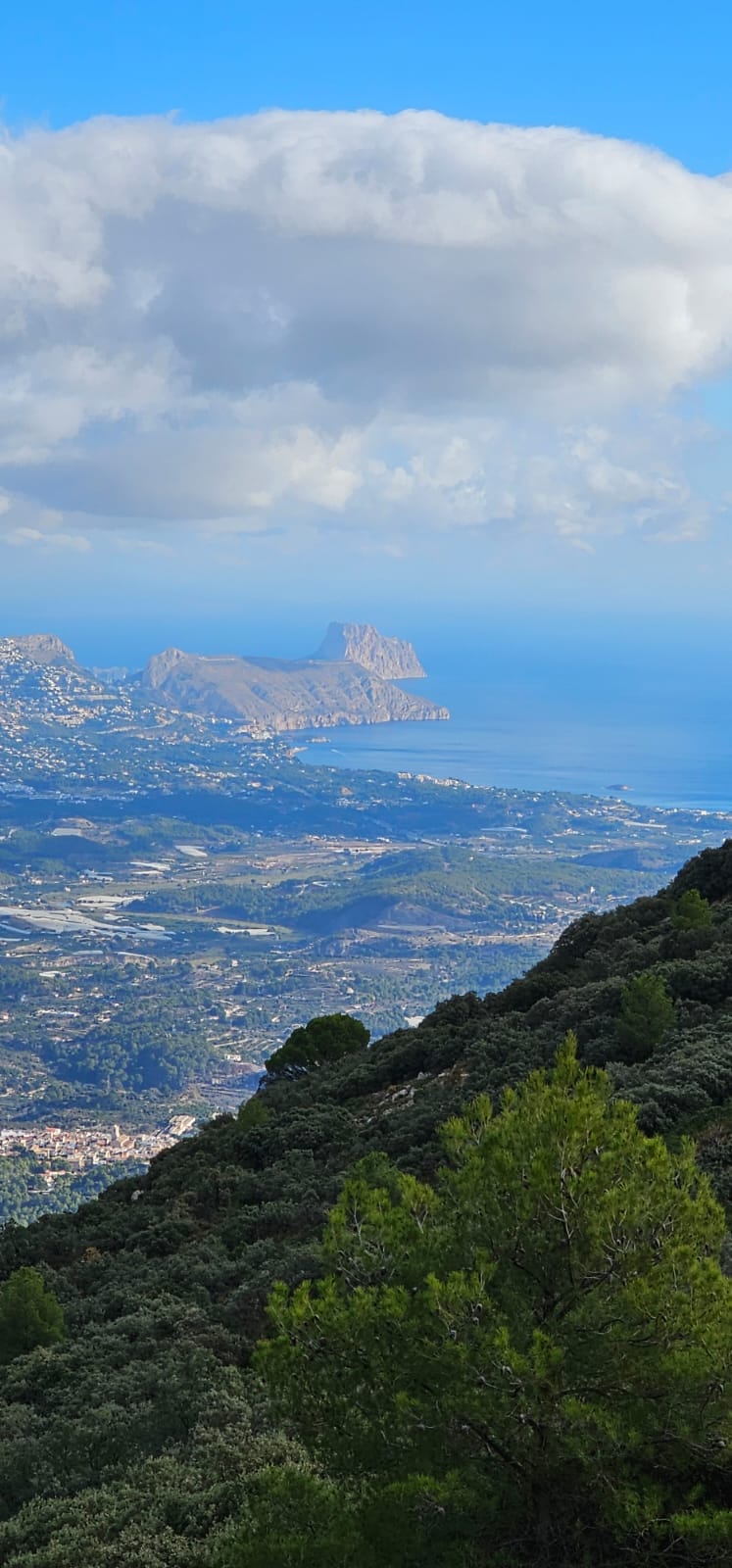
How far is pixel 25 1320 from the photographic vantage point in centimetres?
1586

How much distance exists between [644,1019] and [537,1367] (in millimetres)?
13011

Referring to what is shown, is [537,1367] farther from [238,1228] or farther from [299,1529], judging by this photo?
[238,1228]

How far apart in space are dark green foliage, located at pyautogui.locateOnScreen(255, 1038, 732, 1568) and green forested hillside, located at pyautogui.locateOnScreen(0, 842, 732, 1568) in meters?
0.34

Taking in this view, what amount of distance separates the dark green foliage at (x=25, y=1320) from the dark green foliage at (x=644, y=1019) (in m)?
9.13

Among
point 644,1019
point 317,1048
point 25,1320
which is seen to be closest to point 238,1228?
point 25,1320

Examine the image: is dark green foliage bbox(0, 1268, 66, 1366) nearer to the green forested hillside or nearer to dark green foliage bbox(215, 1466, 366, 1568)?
the green forested hillside

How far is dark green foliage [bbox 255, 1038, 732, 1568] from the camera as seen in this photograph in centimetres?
755

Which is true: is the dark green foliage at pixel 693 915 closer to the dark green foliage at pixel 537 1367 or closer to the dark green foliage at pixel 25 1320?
the dark green foliage at pixel 25 1320

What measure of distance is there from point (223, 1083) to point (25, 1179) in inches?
1049

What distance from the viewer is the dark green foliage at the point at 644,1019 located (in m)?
20.0

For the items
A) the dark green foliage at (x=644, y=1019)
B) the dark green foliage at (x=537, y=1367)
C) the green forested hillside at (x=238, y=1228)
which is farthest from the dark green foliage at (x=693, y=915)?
the dark green foliage at (x=537, y=1367)

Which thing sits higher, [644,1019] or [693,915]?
[693,915]

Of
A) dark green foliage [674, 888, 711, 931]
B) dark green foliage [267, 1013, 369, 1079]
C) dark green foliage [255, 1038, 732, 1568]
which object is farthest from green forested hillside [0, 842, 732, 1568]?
dark green foliage [267, 1013, 369, 1079]

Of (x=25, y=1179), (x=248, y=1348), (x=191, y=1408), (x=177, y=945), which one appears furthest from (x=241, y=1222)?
(x=177, y=945)
